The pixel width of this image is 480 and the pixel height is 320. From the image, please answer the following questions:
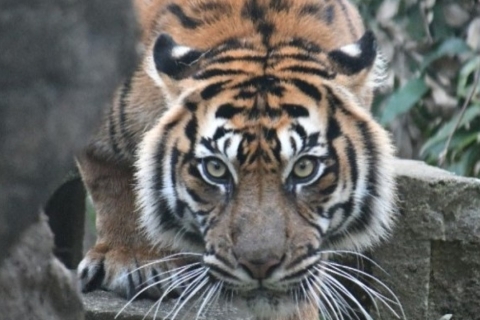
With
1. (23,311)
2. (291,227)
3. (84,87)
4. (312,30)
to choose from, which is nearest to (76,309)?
(23,311)

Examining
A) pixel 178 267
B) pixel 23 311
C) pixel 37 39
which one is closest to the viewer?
pixel 37 39

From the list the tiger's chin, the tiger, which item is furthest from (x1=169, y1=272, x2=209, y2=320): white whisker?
the tiger's chin

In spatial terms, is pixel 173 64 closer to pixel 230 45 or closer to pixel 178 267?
pixel 230 45

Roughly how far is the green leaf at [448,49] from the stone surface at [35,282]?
16.1 feet

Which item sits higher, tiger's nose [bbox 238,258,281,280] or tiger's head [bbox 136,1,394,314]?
tiger's head [bbox 136,1,394,314]

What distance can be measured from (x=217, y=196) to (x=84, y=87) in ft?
7.51

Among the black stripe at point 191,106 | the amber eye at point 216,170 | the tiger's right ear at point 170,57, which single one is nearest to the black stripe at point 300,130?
the amber eye at point 216,170

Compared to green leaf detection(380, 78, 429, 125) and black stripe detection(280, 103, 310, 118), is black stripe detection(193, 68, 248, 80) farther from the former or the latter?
green leaf detection(380, 78, 429, 125)

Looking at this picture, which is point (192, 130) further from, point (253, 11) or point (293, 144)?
point (253, 11)

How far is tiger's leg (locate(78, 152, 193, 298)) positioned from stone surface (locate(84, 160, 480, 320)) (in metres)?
0.87

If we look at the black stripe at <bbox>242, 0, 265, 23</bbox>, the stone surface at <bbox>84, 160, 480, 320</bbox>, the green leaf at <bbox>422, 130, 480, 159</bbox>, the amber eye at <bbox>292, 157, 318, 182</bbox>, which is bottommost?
the stone surface at <bbox>84, 160, 480, 320</bbox>

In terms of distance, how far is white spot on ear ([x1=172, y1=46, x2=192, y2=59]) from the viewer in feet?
11.6

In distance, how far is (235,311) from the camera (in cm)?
374

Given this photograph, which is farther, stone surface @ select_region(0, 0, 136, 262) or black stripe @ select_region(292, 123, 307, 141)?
black stripe @ select_region(292, 123, 307, 141)
